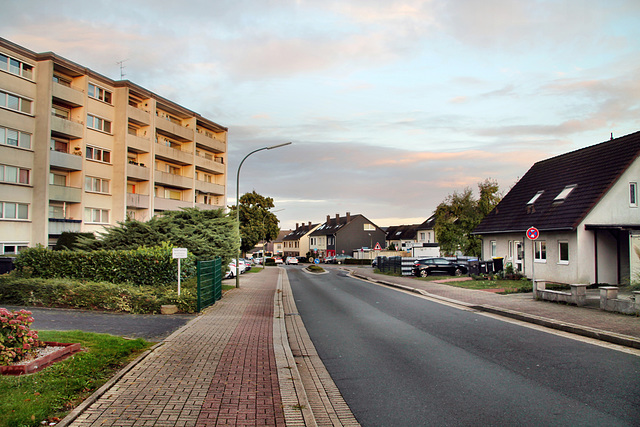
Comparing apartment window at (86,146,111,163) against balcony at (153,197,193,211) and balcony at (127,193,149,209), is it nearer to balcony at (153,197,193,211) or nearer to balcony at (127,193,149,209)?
balcony at (127,193,149,209)

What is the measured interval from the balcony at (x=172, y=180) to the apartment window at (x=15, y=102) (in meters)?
13.1

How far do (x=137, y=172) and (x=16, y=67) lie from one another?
12.1 m

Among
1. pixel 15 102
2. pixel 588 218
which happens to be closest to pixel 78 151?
pixel 15 102

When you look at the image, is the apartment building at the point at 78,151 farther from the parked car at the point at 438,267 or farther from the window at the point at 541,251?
the window at the point at 541,251

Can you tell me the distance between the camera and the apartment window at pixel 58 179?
34.0m

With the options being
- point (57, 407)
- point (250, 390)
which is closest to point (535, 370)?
point (250, 390)

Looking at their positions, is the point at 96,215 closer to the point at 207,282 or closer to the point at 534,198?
the point at 207,282

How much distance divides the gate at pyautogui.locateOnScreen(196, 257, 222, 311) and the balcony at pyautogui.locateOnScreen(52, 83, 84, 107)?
23.6 m

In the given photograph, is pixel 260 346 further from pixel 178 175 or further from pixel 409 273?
pixel 178 175

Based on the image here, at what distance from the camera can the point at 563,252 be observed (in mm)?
23047

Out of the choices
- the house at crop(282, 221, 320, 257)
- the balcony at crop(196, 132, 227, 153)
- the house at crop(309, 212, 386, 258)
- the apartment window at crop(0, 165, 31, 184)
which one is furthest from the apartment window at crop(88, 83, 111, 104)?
the house at crop(282, 221, 320, 257)

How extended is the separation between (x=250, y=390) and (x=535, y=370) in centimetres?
457

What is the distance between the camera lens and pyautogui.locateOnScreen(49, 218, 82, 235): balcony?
3291 cm

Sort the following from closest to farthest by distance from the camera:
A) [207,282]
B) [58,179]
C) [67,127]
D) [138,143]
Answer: [207,282], [67,127], [58,179], [138,143]
